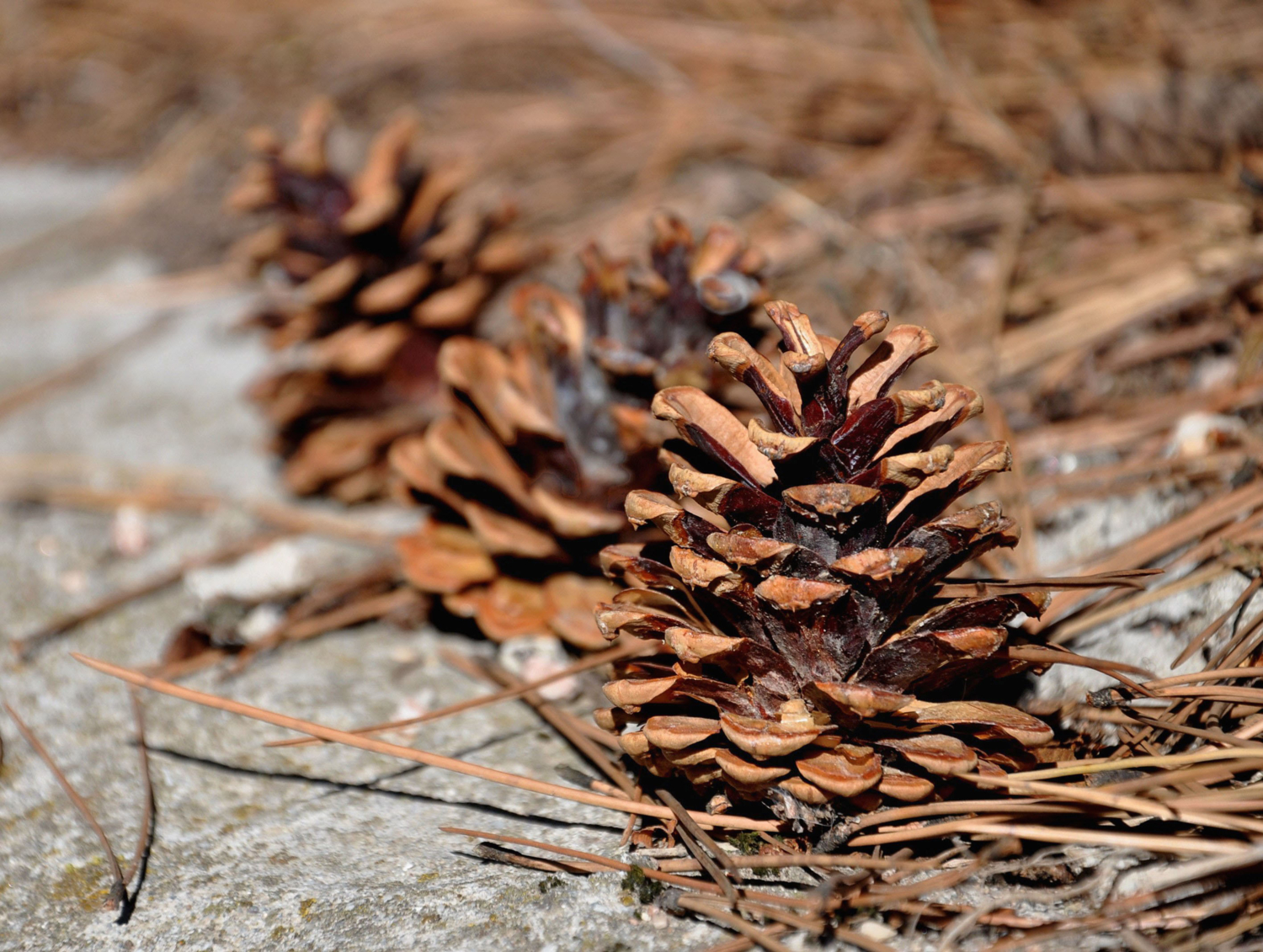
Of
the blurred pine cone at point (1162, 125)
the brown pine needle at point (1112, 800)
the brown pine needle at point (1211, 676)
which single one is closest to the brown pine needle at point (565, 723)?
the brown pine needle at point (1112, 800)

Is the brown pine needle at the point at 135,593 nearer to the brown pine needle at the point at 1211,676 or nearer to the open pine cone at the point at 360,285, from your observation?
the open pine cone at the point at 360,285

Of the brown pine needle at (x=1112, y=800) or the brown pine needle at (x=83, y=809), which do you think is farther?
the brown pine needle at (x=83, y=809)

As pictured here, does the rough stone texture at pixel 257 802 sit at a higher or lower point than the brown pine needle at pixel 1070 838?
lower

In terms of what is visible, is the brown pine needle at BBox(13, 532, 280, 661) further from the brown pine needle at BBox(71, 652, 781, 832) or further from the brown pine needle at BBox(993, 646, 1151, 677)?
the brown pine needle at BBox(993, 646, 1151, 677)

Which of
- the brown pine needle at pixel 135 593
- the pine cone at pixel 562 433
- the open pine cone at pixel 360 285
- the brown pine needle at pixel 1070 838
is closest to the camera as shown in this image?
the brown pine needle at pixel 1070 838

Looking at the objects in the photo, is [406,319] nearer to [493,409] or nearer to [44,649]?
[493,409]

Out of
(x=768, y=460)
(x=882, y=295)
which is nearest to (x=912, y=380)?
(x=882, y=295)

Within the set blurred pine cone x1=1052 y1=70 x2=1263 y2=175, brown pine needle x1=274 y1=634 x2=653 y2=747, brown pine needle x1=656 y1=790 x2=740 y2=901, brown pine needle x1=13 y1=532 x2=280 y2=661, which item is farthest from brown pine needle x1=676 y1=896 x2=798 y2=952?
blurred pine cone x1=1052 y1=70 x2=1263 y2=175
